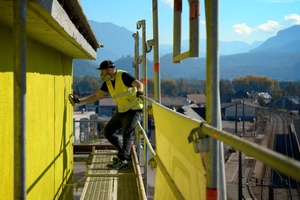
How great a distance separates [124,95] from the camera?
6.38m

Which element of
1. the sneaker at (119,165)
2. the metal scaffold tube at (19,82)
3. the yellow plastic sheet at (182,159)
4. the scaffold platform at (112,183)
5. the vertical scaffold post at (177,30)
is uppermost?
the vertical scaffold post at (177,30)

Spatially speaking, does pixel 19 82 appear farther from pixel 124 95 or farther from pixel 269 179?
pixel 269 179

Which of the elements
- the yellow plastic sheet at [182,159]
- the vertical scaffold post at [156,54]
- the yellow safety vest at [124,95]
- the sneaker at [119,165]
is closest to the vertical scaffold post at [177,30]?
the yellow plastic sheet at [182,159]

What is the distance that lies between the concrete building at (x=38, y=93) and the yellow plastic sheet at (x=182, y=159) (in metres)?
0.81

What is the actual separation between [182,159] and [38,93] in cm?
247

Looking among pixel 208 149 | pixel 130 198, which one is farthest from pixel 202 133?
pixel 130 198

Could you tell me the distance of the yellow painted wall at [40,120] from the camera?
2965mm

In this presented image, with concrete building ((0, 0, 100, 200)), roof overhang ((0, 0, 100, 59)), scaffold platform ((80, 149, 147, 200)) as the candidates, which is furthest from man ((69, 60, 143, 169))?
roof overhang ((0, 0, 100, 59))

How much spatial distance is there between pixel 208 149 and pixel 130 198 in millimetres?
3980

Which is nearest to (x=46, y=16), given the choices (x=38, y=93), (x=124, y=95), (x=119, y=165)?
(x=38, y=93)

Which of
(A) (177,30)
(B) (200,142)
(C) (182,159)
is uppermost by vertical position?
(A) (177,30)

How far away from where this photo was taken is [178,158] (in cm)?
236

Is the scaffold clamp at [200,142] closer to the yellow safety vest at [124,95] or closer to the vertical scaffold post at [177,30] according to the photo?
the vertical scaffold post at [177,30]

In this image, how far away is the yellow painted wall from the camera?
9.73ft
